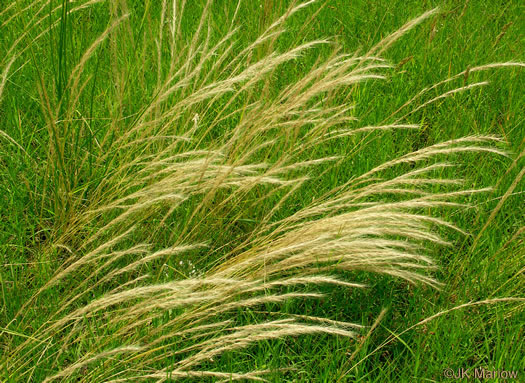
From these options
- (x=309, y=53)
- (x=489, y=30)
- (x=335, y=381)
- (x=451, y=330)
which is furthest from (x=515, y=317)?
(x=489, y=30)

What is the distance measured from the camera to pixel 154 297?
4.95 ft

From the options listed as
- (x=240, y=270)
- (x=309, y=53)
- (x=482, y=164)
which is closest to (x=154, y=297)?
(x=240, y=270)

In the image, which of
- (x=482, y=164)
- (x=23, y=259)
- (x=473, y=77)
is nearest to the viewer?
(x=23, y=259)

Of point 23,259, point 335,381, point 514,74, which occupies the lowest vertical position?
point 335,381

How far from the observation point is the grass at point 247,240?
1.52m

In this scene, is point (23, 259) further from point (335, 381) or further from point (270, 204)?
point (335, 381)

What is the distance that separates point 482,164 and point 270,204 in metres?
0.92

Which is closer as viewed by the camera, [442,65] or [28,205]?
[28,205]

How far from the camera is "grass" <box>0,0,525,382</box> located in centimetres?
152

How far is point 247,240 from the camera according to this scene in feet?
5.84

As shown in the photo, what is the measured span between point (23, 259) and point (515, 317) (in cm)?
154

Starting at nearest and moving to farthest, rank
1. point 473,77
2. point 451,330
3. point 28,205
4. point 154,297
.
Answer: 1. point 154,297
2. point 451,330
3. point 28,205
4. point 473,77

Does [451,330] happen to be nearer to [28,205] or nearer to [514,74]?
[28,205]

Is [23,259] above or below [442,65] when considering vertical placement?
below
